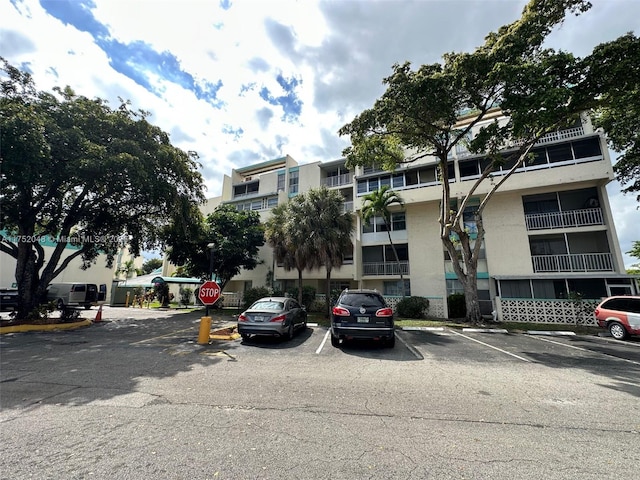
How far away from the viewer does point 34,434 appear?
11.3ft

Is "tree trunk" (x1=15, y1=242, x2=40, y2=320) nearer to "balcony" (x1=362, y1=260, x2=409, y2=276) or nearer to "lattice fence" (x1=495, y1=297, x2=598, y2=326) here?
"balcony" (x1=362, y1=260, x2=409, y2=276)

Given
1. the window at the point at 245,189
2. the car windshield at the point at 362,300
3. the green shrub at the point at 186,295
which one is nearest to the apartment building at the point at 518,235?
the window at the point at 245,189

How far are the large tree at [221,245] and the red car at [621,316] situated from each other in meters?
21.2

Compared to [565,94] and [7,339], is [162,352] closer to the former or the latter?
[7,339]

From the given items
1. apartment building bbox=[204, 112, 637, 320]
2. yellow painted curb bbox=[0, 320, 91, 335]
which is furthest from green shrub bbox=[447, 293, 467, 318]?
yellow painted curb bbox=[0, 320, 91, 335]

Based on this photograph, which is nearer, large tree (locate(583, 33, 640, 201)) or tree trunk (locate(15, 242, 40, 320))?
large tree (locate(583, 33, 640, 201))

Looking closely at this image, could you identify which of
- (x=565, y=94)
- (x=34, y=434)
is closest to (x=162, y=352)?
(x=34, y=434)

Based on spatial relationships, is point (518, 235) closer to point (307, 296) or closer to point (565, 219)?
point (565, 219)

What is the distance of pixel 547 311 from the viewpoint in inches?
617

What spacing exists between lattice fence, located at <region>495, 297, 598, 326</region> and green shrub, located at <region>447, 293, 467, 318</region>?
90.5 inches

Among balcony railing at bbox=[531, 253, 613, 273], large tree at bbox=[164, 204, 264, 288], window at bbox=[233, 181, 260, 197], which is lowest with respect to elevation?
balcony railing at bbox=[531, 253, 613, 273]

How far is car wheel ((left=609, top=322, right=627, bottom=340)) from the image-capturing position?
37.5 feet

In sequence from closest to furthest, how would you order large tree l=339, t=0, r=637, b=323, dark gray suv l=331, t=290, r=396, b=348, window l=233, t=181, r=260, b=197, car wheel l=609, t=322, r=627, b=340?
dark gray suv l=331, t=290, r=396, b=348, large tree l=339, t=0, r=637, b=323, car wheel l=609, t=322, r=627, b=340, window l=233, t=181, r=260, b=197

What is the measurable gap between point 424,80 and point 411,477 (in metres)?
14.1
